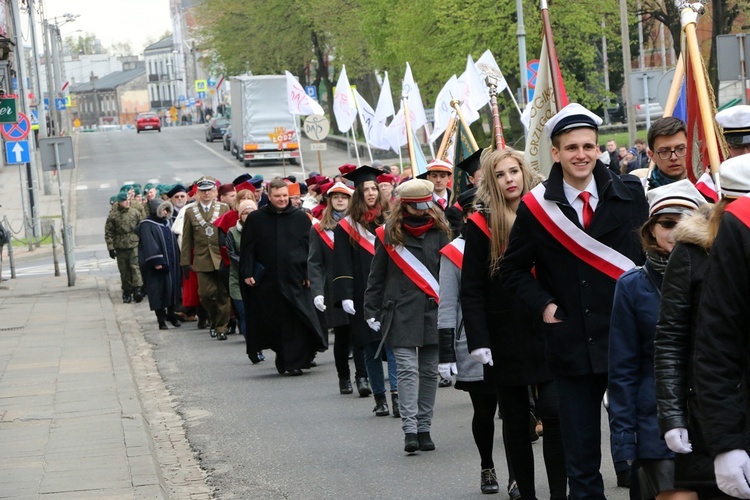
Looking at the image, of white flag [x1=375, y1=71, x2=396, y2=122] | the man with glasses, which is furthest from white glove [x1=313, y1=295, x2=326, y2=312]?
white flag [x1=375, y1=71, x2=396, y2=122]

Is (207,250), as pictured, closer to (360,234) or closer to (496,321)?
(360,234)

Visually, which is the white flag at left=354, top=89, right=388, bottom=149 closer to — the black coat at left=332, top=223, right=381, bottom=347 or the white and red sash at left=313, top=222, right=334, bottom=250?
the white and red sash at left=313, top=222, right=334, bottom=250

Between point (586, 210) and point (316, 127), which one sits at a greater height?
point (316, 127)

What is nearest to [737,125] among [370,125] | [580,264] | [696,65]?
[580,264]

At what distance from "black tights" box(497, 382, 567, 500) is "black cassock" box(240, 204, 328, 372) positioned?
6626mm

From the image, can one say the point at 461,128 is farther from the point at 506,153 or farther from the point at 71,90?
the point at 71,90

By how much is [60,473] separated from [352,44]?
55.1m

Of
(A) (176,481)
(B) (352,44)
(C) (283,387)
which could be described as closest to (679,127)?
(A) (176,481)

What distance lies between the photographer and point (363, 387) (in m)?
12.0

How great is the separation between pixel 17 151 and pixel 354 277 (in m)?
23.5

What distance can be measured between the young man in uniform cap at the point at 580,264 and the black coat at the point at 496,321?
1058mm

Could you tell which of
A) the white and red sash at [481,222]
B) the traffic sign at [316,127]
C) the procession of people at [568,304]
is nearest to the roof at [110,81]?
the traffic sign at [316,127]

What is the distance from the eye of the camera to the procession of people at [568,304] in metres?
3.89

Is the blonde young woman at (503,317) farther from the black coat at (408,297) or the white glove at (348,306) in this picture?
the white glove at (348,306)
